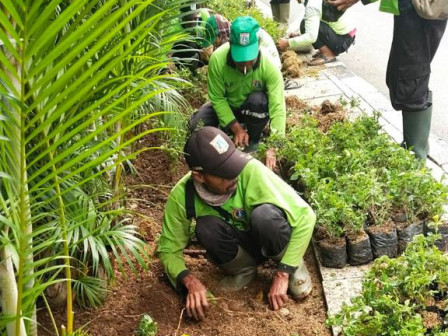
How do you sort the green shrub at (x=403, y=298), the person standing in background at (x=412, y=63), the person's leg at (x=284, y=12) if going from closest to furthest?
the green shrub at (x=403, y=298) < the person standing in background at (x=412, y=63) < the person's leg at (x=284, y=12)

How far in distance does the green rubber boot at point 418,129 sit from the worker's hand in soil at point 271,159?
0.93 m

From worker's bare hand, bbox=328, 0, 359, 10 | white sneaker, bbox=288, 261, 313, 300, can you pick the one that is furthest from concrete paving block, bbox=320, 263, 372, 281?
worker's bare hand, bbox=328, 0, 359, 10

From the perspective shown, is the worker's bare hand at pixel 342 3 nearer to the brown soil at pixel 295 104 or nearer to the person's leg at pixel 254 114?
the person's leg at pixel 254 114

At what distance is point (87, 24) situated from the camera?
179 centimetres

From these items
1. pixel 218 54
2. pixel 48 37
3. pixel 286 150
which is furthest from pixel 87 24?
pixel 218 54

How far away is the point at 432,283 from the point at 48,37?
2.06m

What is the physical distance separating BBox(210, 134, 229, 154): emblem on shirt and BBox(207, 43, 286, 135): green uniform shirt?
1507 millimetres

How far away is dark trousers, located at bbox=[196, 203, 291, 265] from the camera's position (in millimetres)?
3561

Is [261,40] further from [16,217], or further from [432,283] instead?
[16,217]

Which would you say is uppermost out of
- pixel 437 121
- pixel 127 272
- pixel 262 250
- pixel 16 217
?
pixel 16 217

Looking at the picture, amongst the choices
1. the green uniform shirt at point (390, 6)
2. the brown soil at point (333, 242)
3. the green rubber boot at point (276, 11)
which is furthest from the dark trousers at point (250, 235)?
the green rubber boot at point (276, 11)

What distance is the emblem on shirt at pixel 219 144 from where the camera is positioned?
3.40 m

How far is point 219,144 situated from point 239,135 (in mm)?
1869

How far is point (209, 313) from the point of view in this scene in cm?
371
